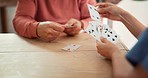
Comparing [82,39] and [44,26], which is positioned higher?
[44,26]

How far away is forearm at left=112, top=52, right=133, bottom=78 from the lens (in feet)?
2.24

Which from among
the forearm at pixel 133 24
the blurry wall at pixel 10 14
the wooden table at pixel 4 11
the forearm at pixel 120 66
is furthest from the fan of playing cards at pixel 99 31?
the blurry wall at pixel 10 14

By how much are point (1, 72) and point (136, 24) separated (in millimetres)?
694

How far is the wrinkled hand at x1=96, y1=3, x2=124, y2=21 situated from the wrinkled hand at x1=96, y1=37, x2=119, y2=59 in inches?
10.0

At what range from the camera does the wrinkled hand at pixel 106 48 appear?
3.43 ft

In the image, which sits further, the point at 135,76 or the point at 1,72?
the point at 1,72

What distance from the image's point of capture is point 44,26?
1304 millimetres

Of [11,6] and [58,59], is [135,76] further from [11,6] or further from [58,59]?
[11,6]

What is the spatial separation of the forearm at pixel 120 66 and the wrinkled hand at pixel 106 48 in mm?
68

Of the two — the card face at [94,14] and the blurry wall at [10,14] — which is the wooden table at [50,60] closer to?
the card face at [94,14]

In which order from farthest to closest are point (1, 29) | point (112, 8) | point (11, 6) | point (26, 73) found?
point (1, 29) < point (11, 6) < point (112, 8) < point (26, 73)

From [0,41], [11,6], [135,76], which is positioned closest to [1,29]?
[11,6]

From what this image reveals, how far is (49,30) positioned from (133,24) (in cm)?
44

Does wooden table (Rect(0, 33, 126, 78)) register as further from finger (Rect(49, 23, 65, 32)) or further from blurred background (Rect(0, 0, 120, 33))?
blurred background (Rect(0, 0, 120, 33))
